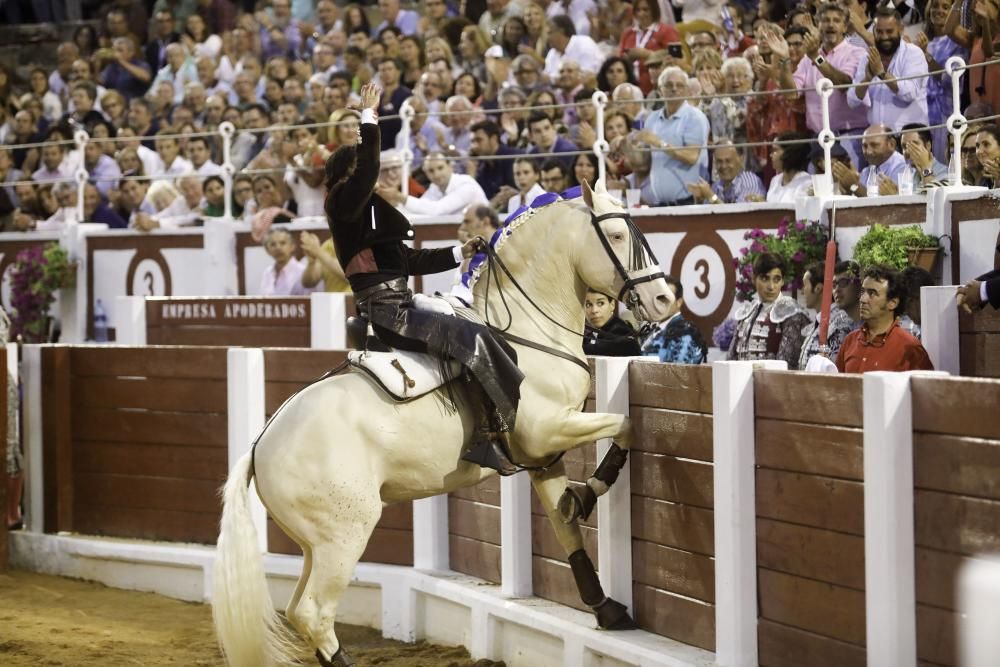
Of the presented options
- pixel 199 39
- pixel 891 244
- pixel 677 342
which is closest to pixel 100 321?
pixel 199 39

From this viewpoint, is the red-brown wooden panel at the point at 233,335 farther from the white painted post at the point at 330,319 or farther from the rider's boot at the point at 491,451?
the rider's boot at the point at 491,451

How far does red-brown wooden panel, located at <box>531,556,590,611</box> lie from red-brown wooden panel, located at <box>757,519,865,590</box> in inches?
48.7

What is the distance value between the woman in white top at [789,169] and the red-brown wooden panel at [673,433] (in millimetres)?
3093

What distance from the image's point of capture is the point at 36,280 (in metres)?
12.9

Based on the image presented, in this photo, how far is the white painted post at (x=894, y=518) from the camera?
4098 mm

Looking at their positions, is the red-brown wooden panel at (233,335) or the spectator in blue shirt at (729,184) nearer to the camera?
the spectator in blue shirt at (729,184)

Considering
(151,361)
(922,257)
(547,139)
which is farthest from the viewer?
(547,139)

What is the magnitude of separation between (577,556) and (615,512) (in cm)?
22

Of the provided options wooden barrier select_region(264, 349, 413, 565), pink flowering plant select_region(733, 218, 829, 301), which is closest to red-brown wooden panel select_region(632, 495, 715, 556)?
wooden barrier select_region(264, 349, 413, 565)

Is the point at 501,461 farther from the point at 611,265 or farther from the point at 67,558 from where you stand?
the point at 67,558

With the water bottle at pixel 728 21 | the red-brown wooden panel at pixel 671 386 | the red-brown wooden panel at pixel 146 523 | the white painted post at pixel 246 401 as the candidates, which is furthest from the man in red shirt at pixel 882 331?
the water bottle at pixel 728 21

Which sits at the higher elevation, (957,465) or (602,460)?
(957,465)

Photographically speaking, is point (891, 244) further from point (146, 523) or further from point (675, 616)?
point (146, 523)

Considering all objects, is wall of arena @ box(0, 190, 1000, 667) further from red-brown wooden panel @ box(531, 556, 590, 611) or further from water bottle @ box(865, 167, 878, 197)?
water bottle @ box(865, 167, 878, 197)
